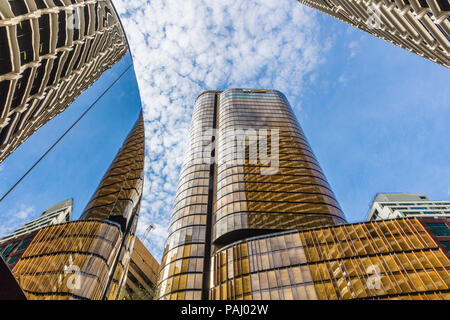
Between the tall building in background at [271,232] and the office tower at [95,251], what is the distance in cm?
2017

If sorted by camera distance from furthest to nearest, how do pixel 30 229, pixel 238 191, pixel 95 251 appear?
pixel 238 191, pixel 95 251, pixel 30 229

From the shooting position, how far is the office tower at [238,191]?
44.2 metres

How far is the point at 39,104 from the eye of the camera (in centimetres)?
1789

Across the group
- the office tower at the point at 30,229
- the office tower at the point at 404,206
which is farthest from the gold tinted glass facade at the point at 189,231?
the office tower at the point at 404,206

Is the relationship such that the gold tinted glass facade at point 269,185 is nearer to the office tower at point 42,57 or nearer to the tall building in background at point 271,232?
the tall building in background at point 271,232

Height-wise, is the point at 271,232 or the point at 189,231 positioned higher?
the point at 189,231

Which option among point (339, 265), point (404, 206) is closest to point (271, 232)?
point (339, 265)

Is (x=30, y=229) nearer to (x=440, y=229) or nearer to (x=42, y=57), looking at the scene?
(x=42, y=57)

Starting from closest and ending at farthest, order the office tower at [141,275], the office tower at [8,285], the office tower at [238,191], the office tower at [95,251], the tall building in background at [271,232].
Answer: the office tower at [8,285] < the office tower at [95,251] < the tall building in background at [271,232] < the office tower at [238,191] < the office tower at [141,275]

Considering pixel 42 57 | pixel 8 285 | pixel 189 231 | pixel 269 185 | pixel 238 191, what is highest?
pixel 269 185

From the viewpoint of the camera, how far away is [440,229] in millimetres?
41875

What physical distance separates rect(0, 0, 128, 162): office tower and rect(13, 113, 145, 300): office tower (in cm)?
596

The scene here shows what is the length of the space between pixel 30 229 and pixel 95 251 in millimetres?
9251
